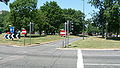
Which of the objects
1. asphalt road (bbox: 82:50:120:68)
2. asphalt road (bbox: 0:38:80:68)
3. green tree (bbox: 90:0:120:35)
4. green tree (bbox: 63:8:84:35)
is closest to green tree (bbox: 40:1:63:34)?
green tree (bbox: 63:8:84:35)

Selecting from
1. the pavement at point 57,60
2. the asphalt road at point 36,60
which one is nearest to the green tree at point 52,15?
the asphalt road at point 36,60

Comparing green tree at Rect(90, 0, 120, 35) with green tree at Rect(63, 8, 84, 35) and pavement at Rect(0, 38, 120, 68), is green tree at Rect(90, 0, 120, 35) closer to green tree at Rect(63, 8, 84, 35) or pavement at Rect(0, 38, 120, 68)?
pavement at Rect(0, 38, 120, 68)

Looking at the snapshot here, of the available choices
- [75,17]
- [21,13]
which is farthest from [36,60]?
[75,17]

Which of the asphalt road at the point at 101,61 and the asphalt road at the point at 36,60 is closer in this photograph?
the asphalt road at the point at 36,60

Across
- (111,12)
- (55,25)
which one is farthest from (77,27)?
(111,12)

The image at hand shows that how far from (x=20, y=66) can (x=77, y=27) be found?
9036cm

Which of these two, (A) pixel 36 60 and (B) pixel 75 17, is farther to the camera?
(B) pixel 75 17

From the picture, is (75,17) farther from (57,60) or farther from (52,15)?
(57,60)

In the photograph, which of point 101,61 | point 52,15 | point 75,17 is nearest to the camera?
point 101,61

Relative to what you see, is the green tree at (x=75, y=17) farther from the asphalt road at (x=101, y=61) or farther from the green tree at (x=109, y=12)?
the asphalt road at (x=101, y=61)

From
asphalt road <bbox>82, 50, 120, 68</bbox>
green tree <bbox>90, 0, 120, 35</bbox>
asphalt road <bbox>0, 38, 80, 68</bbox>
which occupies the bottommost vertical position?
asphalt road <bbox>82, 50, 120, 68</bbox>

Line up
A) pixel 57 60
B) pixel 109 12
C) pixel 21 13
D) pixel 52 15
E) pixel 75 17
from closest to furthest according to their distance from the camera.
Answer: pixel 57 60
pixel 109 12
pixel 21 13
pixel 52 15
pixel 75 17

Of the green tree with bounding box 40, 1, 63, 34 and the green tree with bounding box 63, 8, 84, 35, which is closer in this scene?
the green tree with bounding box 40, 1, 63, 34

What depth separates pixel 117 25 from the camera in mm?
54344
